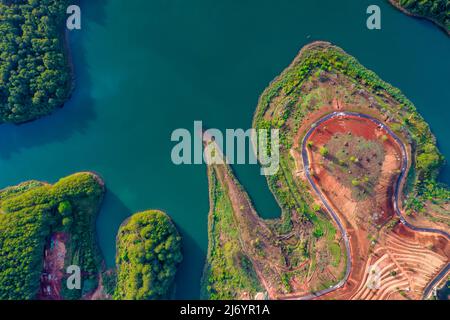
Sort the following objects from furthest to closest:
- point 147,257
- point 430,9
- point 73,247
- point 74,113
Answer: point 74,113 → point 73,247 → point 430,9 → point 147,257

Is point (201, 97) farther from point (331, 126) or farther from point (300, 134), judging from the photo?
point (331, 126)

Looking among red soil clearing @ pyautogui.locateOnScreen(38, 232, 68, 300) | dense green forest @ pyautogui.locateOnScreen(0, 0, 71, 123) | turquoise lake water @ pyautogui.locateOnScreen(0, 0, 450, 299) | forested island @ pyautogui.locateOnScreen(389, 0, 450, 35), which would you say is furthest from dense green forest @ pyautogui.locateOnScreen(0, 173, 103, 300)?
forested island @ pyautogui.locateOnScreen(389, 0, 450, 35)

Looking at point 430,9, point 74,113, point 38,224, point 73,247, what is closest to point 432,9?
point 430,9

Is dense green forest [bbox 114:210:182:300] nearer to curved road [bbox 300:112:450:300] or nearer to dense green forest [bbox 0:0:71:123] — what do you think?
curved road [bbox 300:112:450:300]

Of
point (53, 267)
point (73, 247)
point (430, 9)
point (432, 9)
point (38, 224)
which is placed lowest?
point (53, 267)

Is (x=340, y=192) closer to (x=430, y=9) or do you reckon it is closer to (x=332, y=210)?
(x=332, y=210)

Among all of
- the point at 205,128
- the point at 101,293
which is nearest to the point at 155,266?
the point at 101,293
